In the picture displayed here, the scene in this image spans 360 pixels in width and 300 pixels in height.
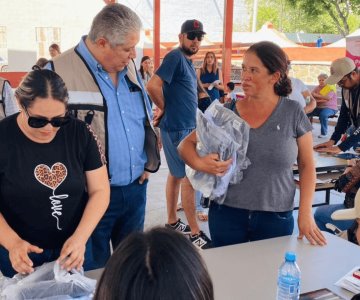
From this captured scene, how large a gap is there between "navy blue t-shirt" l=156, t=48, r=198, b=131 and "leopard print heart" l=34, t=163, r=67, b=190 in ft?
5.76

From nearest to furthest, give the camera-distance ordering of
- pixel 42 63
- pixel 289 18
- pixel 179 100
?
pixel 42 63 < pixel 179 100 < pixel 289 18

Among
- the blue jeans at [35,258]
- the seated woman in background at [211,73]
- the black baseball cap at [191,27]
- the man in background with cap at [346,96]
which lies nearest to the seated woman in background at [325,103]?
the seated woman in background at [211,73]

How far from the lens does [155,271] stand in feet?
1.98

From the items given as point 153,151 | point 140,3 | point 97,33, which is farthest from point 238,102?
point 140,3

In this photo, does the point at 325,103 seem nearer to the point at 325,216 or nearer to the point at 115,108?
the point at 325,216

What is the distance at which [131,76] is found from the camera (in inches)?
74.4

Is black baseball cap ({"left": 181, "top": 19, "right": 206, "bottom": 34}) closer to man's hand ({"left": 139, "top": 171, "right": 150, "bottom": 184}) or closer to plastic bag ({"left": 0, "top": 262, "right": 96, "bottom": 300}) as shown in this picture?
man's hand ({"left": 139, "top": 171, "right": 150, "bottom": 184})

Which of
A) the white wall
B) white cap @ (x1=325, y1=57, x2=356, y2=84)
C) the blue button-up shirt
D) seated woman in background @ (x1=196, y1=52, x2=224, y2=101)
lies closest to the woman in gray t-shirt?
the blue button-up shirt

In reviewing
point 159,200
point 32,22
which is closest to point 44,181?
point 159,200

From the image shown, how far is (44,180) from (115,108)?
1.72ft

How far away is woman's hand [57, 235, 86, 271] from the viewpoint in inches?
52.4

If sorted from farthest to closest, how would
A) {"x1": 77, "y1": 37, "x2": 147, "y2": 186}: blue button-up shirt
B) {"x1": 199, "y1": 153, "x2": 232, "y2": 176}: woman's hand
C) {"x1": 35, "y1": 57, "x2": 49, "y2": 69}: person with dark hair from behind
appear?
{"x1": 35, "y1": 57, "x2": 49, "y2": 69}: person with dark hair from behind, {"x1": 77, "y1": 37, "x2": 147, "y2": 186}: blue button-up shirt, {"x1": 199, "y1": 153, "x2": 232, "y2": 176}: woman's hand

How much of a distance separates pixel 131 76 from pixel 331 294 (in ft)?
3.91

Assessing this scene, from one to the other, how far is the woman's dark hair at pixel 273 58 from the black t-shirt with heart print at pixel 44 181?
752mm
